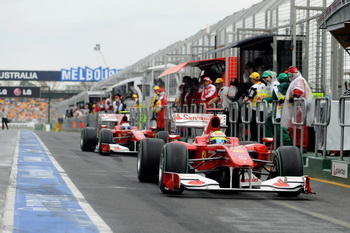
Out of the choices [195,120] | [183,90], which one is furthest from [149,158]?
[183,90]

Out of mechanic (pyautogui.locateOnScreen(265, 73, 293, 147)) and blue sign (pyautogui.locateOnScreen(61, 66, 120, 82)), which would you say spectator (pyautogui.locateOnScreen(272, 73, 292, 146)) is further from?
blue sign (pyautogui.locateOnScreen(61, 66, 120, 82))

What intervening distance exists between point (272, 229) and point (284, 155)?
302 cm

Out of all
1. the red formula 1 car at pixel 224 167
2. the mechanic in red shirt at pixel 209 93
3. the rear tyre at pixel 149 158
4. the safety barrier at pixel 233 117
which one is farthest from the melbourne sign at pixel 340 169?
the mechanic in red shirt at pixel 209 93

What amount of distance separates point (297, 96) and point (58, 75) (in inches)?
3793

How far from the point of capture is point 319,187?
12156 millimetres

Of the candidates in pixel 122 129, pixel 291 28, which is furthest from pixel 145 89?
pixel 291 28

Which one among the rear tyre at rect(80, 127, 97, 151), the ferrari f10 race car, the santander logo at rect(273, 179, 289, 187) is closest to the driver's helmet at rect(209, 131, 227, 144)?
the santander logo at rect(273, 179, 289, 187)

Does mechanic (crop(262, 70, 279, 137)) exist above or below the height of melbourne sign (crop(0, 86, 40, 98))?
below

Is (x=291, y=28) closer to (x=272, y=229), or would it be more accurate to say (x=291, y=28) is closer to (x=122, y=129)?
(x=122, y=129)

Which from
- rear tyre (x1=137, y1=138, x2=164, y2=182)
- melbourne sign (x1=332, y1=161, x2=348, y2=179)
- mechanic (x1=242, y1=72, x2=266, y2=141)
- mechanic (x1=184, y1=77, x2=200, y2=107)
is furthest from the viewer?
mechanic (x1=184, y1=77, x2=200, y2=107)

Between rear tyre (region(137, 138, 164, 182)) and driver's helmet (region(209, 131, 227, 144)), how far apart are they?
0.97m

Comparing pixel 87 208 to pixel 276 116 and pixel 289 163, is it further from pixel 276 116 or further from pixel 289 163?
pixel 276 116

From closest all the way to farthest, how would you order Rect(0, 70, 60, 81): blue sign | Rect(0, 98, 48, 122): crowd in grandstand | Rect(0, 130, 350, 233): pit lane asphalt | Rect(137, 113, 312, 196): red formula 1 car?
Rect(0, 130, 350, 233): pit lane asphalt
Rect(137, 113, 312, 196): red formula 1 car
Rect(0, 70, 60, 81): blue sign
Rect(0, 98, 48, 122): crowd in grandstand

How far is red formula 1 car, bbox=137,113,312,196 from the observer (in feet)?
32.9
